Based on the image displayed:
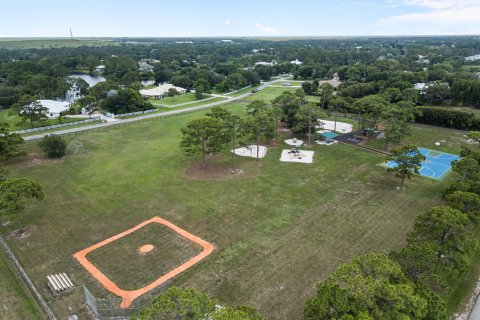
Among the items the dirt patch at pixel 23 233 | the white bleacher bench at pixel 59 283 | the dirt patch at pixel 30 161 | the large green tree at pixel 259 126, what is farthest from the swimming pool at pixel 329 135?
the white bleacher bench at pixel 59 283

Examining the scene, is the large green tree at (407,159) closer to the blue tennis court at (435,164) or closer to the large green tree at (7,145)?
the blue tennis court at (435,164)

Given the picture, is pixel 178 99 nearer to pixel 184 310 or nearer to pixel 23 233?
pixel 23 233

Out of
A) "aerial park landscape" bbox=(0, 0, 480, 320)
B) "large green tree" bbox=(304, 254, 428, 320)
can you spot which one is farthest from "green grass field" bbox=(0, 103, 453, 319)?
"large green tree" bbox=(304, 254, 428, 320)

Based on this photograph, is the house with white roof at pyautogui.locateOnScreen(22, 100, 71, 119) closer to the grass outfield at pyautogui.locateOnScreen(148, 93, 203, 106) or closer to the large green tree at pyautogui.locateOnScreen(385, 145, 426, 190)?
the grass outfield at pyautogui.locateOnScreen(148, 93, 203, 106)

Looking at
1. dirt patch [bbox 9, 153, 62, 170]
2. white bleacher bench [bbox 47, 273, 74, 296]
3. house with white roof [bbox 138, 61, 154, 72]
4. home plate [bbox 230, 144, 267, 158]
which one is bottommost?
white bleacher bench [bbox 47, 273, 74, 296]

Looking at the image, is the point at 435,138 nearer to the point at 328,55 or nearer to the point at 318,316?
the point at 318,316
